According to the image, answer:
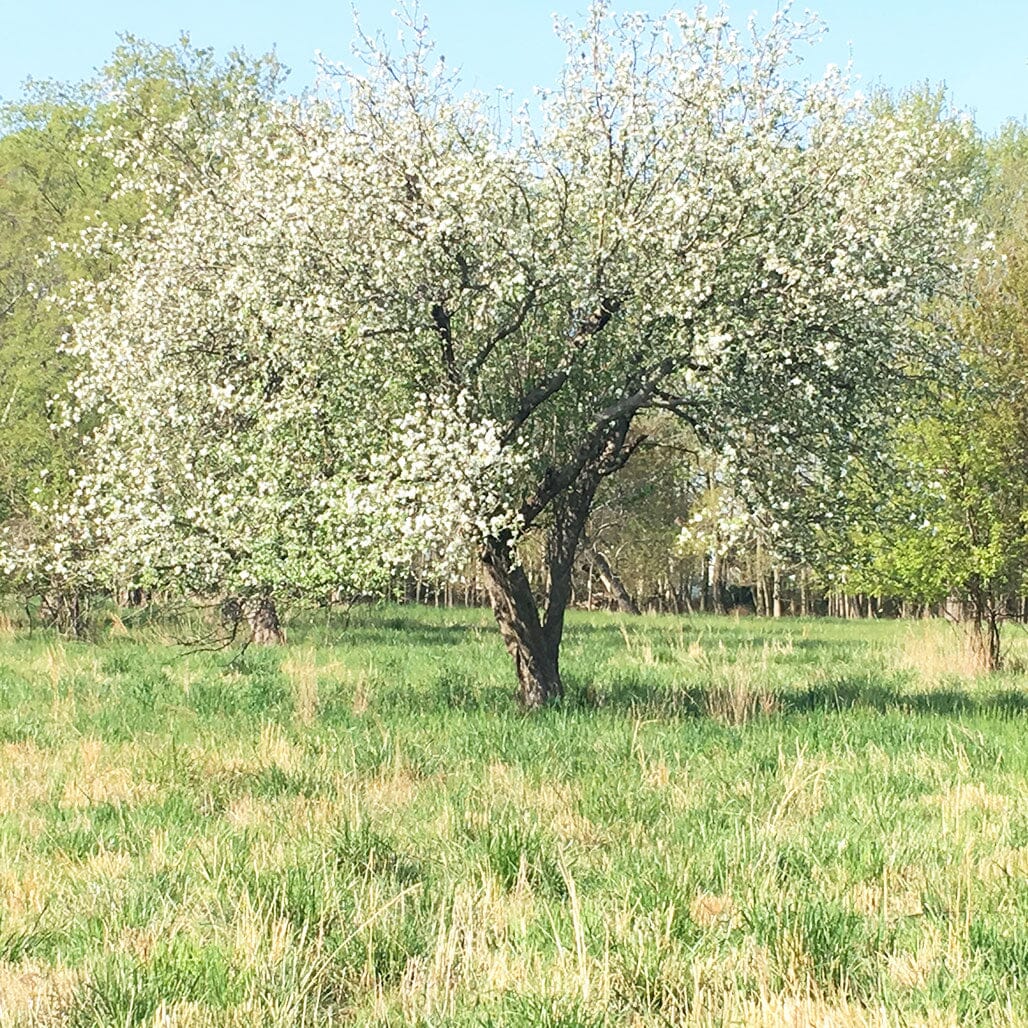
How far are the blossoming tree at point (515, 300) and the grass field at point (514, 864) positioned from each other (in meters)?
2.58

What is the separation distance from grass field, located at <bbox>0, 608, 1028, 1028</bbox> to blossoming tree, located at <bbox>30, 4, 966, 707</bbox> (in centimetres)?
258

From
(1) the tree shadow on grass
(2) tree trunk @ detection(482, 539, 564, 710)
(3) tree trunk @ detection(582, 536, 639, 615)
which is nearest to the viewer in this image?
(1) the tree shadow on grass

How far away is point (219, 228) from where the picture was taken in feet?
45.2

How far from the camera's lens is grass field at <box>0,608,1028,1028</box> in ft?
15.2

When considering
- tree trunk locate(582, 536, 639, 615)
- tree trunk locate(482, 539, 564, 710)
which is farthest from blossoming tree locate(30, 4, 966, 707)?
tree trunk locate(582, 536, 639, 615)

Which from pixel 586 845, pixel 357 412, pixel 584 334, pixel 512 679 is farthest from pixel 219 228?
pixel 586 845

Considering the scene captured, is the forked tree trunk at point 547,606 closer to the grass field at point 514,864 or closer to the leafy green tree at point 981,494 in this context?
the grass field at point 514,864

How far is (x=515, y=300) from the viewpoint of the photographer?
1259 cm

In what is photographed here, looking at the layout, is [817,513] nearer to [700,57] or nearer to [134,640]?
[700,57]

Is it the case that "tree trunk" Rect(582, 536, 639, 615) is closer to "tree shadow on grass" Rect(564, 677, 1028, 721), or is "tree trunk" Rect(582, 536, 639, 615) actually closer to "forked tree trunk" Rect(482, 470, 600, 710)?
"tree shadow on grass" Rect(564, 677, 1028, 721)

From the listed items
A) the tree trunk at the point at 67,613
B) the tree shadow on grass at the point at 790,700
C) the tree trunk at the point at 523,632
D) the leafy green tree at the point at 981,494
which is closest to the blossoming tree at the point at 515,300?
the tree trunk at the point at 523,632

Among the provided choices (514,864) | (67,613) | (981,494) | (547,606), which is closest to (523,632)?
(547,606)

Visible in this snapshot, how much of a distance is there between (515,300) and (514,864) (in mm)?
7630

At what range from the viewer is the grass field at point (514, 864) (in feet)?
15.2
